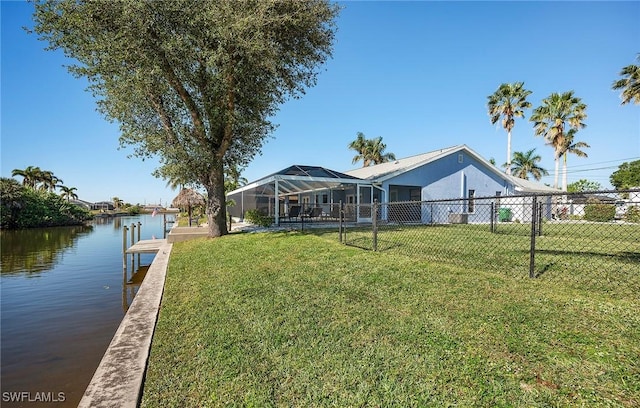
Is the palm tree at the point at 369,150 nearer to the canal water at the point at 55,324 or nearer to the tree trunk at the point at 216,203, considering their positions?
the tree trunk at the point at 216,203

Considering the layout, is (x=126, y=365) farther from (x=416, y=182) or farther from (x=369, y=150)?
(x=369, y=150)

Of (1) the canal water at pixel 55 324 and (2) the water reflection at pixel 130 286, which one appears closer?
(1) the canal water at pixel 55 324

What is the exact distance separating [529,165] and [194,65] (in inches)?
1763

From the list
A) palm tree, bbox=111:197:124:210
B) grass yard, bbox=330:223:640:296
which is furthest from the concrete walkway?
palm tree, bbox=111:197:124:210

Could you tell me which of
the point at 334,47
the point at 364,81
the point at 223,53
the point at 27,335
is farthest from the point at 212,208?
the point at 364,81

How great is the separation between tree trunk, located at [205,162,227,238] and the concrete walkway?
788 centimetres

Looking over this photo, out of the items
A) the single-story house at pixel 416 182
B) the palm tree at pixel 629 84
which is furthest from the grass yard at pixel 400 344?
the palm tree at pixel 629 84

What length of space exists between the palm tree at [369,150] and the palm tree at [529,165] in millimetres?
17524

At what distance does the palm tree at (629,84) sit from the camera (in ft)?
58.1

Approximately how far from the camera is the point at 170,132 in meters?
11.5

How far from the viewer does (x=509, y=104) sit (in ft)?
91.3

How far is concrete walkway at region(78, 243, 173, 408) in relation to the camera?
2.51 meters

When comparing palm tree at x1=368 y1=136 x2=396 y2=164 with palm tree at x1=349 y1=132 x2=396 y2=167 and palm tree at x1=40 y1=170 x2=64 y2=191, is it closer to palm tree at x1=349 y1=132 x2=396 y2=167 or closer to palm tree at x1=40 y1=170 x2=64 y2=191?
palm tree at x1=349 y1=132 x2=396 y2=167

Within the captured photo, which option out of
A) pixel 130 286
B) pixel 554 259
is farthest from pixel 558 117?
pixel 130 286
